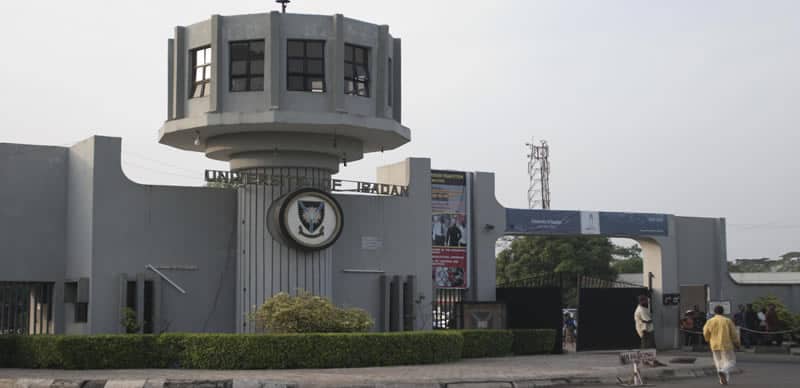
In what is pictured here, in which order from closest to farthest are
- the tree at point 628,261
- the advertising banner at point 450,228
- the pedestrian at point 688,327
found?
the advertising banner at point 450,228, the pedestrian at point 688,327, the tree at point 628,261

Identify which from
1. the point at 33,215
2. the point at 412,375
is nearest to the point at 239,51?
the point at 33,215

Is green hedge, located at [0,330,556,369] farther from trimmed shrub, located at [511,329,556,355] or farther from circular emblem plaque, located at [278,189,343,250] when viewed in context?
trimmed shrub, located at [511,329,556,355]

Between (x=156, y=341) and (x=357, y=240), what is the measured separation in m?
7.94

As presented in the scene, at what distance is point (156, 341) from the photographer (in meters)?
23.1

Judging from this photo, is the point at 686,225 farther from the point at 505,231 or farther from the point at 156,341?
the point at 156,341

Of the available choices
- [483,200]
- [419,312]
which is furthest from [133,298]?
[483,200]

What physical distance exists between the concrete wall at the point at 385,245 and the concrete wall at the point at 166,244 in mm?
3269

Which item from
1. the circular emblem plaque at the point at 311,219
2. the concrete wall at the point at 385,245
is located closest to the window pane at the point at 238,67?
the circular emblem plaque at the point at 311,219

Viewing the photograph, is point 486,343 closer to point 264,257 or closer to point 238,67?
point 264,257

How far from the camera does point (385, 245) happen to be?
29938mm

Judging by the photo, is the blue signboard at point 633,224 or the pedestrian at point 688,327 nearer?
the blue signboard at point 633,224

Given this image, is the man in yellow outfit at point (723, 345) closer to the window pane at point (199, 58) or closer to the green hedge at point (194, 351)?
the green hedge at point (194, 351)

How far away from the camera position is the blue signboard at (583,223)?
34625 mm

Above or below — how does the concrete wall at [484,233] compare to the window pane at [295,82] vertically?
below
